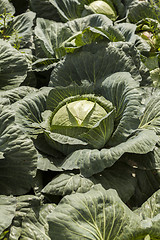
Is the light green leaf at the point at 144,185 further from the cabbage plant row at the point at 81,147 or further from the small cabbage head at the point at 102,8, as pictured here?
the small cabbage head at the point at 102,8

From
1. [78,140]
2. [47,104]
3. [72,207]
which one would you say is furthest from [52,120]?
[72,207]

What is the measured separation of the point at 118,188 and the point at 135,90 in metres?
0.75

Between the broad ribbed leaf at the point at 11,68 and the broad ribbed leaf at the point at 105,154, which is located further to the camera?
the broad ribbed leaf at the point at 11,68

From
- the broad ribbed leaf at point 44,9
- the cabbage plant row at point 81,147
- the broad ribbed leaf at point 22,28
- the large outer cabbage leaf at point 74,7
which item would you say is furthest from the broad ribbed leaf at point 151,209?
the broad ribbed leaf at point 44,9

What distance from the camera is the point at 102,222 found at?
5.63ft

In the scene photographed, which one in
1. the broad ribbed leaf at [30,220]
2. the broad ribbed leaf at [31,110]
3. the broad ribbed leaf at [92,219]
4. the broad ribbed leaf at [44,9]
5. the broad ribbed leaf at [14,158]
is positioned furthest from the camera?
the broad ribbed leaf at [44,9]

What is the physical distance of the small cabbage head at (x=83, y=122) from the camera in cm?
221

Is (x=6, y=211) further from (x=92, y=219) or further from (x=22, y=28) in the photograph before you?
(x=22, y=28)

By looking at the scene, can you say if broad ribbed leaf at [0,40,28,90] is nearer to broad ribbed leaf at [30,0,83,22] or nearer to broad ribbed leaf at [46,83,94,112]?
broad ribbed leaf at [46,83,94,112]

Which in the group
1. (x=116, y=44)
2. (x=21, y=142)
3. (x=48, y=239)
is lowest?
(x=48, y=239)

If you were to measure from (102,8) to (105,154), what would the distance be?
2.69 m

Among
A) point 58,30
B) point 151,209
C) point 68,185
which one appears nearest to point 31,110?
point 68,185

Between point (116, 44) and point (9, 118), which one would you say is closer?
point (9, 118)

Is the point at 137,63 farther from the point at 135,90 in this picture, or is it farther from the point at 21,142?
the point at 21,142
